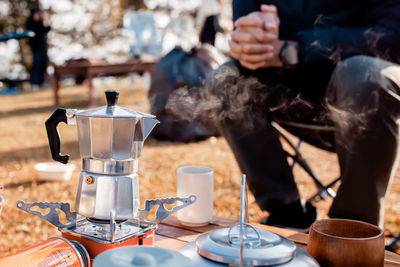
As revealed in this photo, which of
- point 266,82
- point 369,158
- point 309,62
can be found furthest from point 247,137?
point 369,158

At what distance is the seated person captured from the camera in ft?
4.49

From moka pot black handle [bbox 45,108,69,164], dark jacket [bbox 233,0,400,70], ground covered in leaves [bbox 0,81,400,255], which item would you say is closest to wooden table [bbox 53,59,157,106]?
ground covered in leaves [bbox 0,81,400,255]

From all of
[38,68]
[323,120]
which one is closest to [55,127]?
[323,120]

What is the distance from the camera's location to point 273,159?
1.74 meters

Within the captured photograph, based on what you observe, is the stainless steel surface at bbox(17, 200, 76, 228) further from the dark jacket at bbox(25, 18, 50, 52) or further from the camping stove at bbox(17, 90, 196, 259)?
the dark jacket at bbox(25, 18, 50, 52)

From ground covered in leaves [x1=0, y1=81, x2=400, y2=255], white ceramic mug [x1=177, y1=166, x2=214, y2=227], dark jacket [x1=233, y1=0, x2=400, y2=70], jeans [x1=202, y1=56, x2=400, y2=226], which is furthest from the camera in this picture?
ground covered in leaves [x1=0, y1=81, x2=400, y2=255]

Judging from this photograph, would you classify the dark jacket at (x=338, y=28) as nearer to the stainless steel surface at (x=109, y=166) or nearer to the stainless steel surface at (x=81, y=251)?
the stainless steel surface at (x=109, y=166)

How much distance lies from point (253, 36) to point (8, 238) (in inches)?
55.0

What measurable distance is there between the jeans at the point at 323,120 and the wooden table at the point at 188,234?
408 mm

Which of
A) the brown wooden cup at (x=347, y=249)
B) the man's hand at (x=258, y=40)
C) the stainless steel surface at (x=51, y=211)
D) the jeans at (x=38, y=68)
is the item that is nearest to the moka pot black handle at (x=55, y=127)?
the stainless steel surface at (x=51, y=211)

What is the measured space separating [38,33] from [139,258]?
395 inches

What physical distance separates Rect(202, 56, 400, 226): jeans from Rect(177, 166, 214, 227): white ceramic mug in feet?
1.67

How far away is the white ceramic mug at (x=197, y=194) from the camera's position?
1.18 m

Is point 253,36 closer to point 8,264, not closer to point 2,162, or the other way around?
point 8,264
